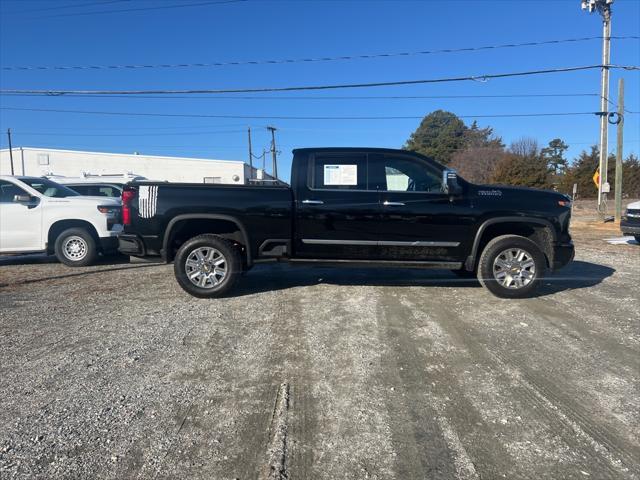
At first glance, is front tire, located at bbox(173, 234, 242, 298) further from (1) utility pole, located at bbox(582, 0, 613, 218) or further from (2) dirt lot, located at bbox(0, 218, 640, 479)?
(1) utility pole, located at bbox(582, 0, 613, 218)

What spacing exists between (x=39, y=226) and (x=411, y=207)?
23.1 feet

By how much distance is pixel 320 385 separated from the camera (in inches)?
138

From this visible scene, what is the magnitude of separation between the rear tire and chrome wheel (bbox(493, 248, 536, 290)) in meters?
7.21

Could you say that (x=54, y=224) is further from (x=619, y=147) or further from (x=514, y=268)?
(x=619, y=147)

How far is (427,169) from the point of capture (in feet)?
20.0

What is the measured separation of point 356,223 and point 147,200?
112 inches

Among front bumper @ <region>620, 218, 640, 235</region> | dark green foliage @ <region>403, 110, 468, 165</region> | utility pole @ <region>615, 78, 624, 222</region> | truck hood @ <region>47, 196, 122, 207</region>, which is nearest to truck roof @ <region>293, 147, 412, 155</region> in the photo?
truck hood @ <region>47, 196, 122, 207</region>

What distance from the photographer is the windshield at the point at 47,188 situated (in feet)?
28.4

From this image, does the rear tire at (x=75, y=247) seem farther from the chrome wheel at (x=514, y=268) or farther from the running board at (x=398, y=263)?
the chrome wheel at (x=514, y=268)

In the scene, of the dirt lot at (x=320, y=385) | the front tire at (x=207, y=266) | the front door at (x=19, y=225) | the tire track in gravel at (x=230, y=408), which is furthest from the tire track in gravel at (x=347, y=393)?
the front door at (x=19, y=225)

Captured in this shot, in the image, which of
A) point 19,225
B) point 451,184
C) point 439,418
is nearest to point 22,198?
point 19,225

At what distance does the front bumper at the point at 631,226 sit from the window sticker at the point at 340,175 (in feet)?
32.7

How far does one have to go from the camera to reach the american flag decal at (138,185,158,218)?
5934 mm

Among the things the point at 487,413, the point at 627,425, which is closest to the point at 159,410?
the point at 487,413
